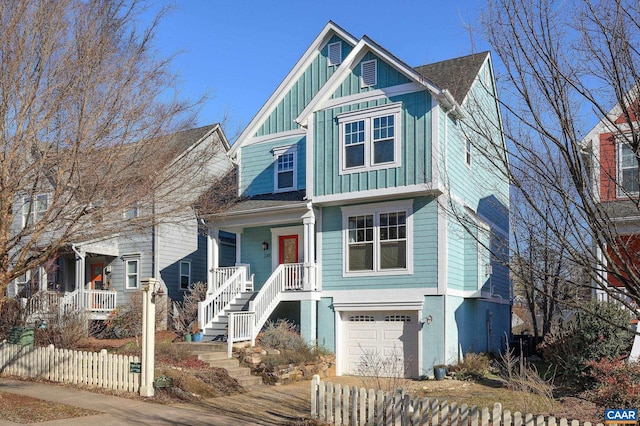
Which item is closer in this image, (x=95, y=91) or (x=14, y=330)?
(x=95, y=91)

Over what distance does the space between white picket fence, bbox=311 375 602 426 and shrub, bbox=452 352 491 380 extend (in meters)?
6.56

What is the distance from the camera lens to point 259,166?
70.7ft

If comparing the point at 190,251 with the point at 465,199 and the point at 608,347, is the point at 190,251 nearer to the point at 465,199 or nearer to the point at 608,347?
the point at 465,199

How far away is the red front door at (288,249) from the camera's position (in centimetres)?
2045

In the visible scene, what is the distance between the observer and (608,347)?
45.6 ft

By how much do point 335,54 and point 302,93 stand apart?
1.65 meters

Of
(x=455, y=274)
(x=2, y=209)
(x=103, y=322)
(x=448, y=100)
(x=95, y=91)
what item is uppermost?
(x=448, y=100)

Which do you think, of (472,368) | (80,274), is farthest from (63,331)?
(472,368)

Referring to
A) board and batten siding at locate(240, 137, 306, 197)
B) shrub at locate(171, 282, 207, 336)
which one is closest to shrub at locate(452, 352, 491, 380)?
board and batten siding at locate(240, 137, 306, 197)

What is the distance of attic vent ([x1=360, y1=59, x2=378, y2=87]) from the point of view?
59.0 ft

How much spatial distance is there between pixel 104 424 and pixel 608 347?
10.4 meters

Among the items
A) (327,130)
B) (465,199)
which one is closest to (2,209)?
(327,130)

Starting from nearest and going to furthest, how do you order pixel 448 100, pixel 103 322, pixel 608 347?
1. pixel 608 347
2. pixel 448 100
3. pixel 103 322

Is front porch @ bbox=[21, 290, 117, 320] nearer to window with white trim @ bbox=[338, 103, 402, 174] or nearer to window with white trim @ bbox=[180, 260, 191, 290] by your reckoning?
window with white trim @ bbox=[180, 260, 191, 290]
